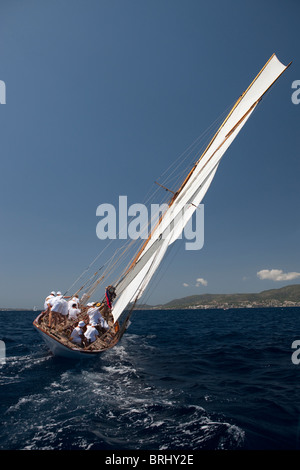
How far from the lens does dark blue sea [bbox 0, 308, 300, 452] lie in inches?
217

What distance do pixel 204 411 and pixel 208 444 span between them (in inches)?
67.1

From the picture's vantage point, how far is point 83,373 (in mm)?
10672

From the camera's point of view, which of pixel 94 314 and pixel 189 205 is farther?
pixel 189 205

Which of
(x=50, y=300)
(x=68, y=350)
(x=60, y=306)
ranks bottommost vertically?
(x=68, y=350)

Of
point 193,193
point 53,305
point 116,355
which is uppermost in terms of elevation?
point 193,193

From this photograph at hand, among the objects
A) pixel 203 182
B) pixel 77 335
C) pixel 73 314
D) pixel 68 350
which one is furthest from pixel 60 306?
pixel 203 182

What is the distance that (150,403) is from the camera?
7.55 metres

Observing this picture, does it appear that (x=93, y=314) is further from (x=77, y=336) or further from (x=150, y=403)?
(x=150, y=403)

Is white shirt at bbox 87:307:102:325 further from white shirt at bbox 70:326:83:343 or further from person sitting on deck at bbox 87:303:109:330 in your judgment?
white shirt at bbox 70:326:83:343

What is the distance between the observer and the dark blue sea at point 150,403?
5.52m

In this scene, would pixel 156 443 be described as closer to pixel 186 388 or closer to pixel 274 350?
pixel 186 388

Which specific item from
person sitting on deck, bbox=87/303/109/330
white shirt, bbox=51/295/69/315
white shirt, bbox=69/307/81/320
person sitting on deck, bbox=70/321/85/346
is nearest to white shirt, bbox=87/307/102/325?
person sitting on deck, bbox=87/303/109/330
